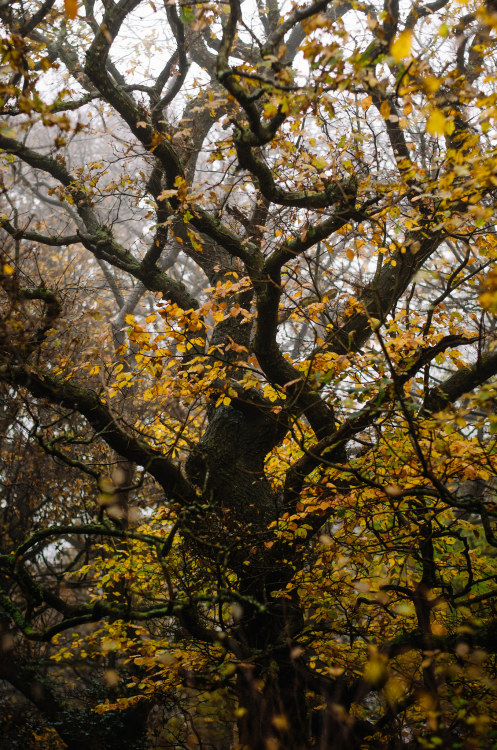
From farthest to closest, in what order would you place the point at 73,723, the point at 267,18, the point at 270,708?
the point at 267,18
the point at 73,723
the point at 270,708

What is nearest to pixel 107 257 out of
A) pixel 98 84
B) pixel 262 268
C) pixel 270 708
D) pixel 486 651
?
pixel 98 84

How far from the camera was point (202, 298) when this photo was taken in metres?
22.1

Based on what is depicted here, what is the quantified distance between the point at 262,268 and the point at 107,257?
2784 millimetres

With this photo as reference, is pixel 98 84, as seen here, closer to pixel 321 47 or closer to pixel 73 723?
pixel 321 47

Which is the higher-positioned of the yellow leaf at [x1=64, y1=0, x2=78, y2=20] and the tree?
the yellow leaf at [x1=64, y1=0, x2=78, y2=20]

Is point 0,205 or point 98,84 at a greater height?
point 0,205

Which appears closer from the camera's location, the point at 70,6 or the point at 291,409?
the point at 70,6

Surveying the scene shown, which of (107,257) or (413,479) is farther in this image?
(107,257)

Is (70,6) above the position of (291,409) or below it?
above

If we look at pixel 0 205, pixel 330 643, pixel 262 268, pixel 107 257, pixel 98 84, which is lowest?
pixel 330 643

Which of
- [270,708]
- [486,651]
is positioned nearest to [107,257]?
[270,708]

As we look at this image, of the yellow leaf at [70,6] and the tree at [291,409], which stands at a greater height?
the yellow leaf at [70,6]

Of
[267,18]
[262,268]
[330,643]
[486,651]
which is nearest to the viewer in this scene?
[486,651]

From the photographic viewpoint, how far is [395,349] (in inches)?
193
